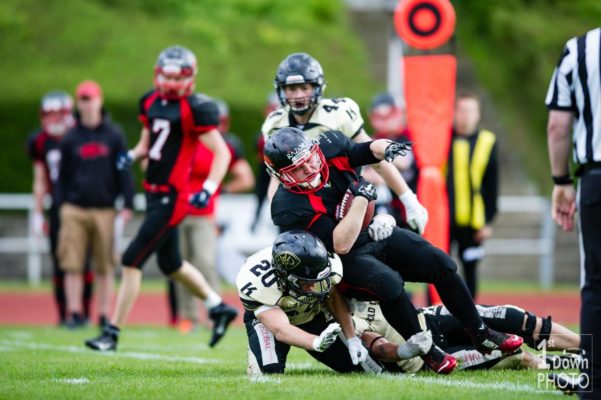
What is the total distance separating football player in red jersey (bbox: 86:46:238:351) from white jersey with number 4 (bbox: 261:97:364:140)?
56.5 inches

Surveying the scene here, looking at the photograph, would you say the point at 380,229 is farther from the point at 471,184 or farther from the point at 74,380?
the point at 471,184

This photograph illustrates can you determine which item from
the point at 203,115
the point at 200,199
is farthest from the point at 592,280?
the point at 203,115

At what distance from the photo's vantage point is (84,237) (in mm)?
10539

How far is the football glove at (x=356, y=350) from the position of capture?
5535 millimetres

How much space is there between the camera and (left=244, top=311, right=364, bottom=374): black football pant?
5625mm

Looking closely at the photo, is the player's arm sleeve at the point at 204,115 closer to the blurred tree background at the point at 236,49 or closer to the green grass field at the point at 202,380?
the green grass field at the point at 202,380

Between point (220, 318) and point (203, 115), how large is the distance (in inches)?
60.9

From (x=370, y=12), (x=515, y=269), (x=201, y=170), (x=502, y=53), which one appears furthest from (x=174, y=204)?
(x=370, y=12)

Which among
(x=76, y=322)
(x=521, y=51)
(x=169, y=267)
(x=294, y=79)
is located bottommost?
(x=76, y=322)

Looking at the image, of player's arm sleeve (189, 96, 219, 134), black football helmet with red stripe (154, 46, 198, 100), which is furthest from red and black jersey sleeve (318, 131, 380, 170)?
black football helmet with red stripe (154, 46, 198, 100)

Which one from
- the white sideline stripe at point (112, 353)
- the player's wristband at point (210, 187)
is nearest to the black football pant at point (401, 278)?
the white sideline stripe at point (112, 353)

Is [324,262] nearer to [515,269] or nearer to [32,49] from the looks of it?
[515,269]

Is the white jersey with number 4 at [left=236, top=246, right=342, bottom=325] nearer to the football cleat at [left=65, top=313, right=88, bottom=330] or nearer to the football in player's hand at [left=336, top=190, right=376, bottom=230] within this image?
the football in player's hand at [left=336, top=190, right=376, bottom=230]

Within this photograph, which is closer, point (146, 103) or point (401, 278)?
point (401, 278)
